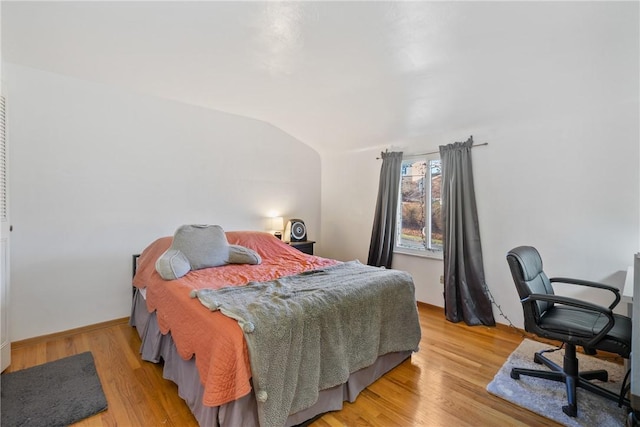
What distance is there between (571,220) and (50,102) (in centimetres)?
482

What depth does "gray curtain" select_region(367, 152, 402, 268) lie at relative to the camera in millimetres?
3807

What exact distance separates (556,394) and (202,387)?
229cm

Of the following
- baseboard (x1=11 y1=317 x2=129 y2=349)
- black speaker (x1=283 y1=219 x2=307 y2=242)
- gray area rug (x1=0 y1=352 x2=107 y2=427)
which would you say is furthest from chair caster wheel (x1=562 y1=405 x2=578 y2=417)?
baseboard (x1=11 y1=317 x2=129 y2=349)

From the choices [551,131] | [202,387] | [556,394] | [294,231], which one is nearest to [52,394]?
[202,387]

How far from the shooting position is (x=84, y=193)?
2.74m

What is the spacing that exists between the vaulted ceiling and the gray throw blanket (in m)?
1.69

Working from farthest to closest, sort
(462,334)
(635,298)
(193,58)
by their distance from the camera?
(462,334) < (193,58) < (635,298)

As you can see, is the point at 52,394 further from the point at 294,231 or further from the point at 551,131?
the point at 551,131

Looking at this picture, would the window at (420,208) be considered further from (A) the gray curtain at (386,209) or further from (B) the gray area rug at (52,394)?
(B) the gray area rug at (52,394)

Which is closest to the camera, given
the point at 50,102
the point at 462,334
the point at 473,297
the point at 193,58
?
the point at 193,58

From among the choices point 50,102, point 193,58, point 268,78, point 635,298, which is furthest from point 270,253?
point 635,298

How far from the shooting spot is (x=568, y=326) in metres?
1.82

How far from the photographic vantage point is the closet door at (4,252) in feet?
6.78

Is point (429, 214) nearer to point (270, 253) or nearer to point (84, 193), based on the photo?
point (270, 253)
